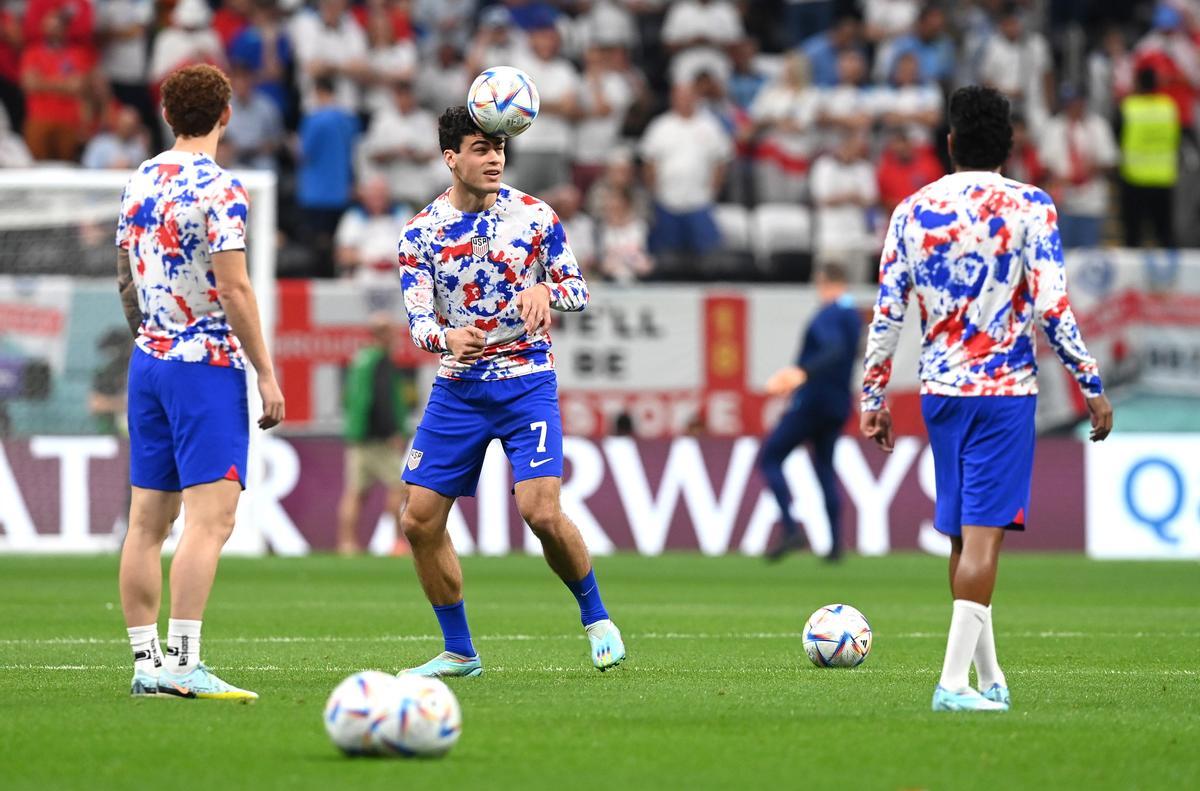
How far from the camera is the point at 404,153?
919 inches

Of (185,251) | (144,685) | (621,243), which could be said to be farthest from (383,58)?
(144,685)

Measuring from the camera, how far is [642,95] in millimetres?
24922

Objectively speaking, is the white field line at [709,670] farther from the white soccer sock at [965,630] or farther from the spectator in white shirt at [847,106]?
the spectator in white shirt at [847,106]

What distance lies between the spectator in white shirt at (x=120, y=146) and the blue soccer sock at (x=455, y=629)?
1402 cm

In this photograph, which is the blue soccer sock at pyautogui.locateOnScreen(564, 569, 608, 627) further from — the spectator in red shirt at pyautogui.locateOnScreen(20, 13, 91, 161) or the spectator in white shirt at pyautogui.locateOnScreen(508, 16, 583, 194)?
the spectator in red shirt at pyautogui.locateOnScreen(20, 13, 91, 161)

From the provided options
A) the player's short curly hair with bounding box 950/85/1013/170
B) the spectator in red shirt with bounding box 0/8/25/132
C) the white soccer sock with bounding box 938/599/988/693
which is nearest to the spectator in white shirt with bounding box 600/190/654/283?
the spectator in red shirt with bounding box 0/8/25/132

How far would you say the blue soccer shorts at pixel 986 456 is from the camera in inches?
305

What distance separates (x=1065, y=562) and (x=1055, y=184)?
20.3ft

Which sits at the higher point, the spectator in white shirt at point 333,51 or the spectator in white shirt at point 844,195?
the spectator in white shirt at point 333,51

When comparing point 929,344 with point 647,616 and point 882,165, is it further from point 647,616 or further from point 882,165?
point 882,165

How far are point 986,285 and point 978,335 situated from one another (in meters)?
0.19

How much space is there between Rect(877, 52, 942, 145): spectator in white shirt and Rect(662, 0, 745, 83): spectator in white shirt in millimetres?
2076

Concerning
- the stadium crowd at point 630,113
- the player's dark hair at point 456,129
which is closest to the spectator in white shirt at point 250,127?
the stadium crowd at point 630,113

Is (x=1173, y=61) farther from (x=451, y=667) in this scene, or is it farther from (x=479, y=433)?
(x=451, y=667)
